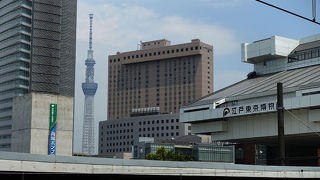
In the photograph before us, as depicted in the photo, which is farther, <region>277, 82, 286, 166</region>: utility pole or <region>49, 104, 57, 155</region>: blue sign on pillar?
<region>49, 104, 57, 155</region>: blue sign on pillar

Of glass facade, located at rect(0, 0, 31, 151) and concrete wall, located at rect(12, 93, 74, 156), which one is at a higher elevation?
glass facade, located at rect(0, 0, 31, 151)

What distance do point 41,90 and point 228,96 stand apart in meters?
96.4

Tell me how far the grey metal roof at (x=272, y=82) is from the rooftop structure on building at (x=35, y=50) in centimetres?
8907

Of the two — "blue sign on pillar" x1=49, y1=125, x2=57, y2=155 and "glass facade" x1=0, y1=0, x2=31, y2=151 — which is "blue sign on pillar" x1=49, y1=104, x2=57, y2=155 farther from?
"glass facade" x1=0, y1=0, x2=31, y2=151

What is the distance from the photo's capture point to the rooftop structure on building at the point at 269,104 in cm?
9294

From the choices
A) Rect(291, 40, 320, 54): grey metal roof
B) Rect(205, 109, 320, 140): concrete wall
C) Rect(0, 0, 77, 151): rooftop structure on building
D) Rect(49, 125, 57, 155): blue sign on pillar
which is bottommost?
Rect(49, 125, 57, 155): blue sign on pillar

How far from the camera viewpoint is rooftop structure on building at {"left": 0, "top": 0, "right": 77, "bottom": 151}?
614ft

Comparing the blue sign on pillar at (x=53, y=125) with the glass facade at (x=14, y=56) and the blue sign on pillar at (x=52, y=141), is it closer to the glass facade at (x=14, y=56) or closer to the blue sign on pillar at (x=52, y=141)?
the blue sign on pillar at (x=52, y=141)

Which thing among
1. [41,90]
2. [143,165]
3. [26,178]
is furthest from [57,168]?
[41,90]

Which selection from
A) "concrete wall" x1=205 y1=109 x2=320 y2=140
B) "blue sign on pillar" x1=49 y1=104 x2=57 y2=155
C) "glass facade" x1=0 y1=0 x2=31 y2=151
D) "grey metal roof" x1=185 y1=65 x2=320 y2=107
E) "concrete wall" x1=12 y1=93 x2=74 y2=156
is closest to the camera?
"concrete wall" x1=205 y1=109 x2=320 y2=140

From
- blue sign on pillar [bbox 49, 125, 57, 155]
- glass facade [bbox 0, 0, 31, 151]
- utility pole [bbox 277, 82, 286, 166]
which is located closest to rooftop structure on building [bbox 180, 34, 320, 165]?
blue sign on pillar [bbox 49, 125, 57, 155]

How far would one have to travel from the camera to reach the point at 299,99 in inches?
3593

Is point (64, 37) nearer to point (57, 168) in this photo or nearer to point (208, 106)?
point (208, 106)

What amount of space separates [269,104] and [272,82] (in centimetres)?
1349
